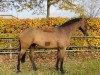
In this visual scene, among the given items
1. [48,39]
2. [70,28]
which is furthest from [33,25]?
[48,39]

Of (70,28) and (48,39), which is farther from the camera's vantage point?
(70,28)

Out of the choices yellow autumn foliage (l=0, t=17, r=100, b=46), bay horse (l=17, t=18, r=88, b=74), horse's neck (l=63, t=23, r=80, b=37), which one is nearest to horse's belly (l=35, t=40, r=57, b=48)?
bay horse (l=17, t=18, r=88, b=74)

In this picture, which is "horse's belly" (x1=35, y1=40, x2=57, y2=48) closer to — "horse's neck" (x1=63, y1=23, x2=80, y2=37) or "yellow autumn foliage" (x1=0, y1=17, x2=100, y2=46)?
"horse's neck" (x1=63, y1=23, x2=80, y2=37)

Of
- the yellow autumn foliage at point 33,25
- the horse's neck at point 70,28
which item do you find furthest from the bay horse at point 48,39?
the yellow autumn foliage at point 33,25

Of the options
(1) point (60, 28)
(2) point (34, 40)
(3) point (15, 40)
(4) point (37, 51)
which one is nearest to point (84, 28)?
(1) point (60, 28)

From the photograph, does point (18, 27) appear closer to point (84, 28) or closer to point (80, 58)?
point (80, 58)

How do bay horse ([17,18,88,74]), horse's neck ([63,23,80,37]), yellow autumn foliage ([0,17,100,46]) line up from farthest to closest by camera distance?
yellow autumn foliage ([0,17,100,46]) < horse's neck ([63,23,80,37]) < bay horse ([17,18,88,74])

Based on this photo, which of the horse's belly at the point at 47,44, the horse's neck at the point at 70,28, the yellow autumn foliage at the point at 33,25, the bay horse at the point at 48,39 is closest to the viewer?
the bay horse at the point at 48,39

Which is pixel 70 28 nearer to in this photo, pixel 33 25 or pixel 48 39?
pixel 48 39

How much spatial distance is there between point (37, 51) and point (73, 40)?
224 centimetres

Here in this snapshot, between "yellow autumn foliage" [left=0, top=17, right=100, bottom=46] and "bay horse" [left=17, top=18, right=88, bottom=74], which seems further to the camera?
"yellow autumn foliage" [left=0, top=17, right=100, bottom=46]

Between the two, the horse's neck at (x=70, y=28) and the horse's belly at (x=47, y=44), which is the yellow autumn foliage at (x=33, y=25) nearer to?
the horse's neck at (x=70, y=28)

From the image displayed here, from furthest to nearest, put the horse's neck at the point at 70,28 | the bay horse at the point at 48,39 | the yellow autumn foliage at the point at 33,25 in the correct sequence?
the yellow autumn foliage at the point at 33,25, the horse's neck at the point at 70,28, the bay horse at the point at 48,39

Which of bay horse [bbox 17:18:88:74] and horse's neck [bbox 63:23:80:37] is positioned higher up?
horse's neck [bbox 63:23:80:37]
